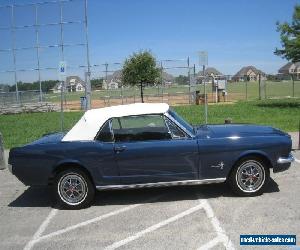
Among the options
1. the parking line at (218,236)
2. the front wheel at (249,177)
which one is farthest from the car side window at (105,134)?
the front wheel at (249,177)

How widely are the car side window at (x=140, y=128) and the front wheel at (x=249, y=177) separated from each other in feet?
3.97

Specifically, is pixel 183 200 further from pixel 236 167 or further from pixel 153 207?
pixel 236 167

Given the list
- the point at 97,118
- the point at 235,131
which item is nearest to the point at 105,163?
the point at 97,118

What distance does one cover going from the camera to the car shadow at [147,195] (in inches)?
277

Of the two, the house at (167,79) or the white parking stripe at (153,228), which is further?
the house at (167,79)

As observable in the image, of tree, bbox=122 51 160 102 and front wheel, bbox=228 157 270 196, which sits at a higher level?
tree, bbox=122 51 160 102

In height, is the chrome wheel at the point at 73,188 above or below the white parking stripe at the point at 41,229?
above

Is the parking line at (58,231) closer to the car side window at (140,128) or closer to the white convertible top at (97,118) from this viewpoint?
the car side window at (140,128)

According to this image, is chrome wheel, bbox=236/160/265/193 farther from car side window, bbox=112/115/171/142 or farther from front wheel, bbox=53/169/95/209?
front wheel, bbox=53/169/95/209

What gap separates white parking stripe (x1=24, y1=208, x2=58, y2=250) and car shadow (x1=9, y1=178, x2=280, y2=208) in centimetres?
34

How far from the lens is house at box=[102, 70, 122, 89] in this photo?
3082 centimetres

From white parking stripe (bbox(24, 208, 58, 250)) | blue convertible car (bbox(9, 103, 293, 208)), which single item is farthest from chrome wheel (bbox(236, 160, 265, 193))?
white parking stripe (bbox(24, 208, 58, 250))

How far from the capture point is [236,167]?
6.80 metres

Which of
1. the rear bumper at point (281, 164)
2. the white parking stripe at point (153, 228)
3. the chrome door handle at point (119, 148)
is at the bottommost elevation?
the white parking stripe at point (153, 228)
